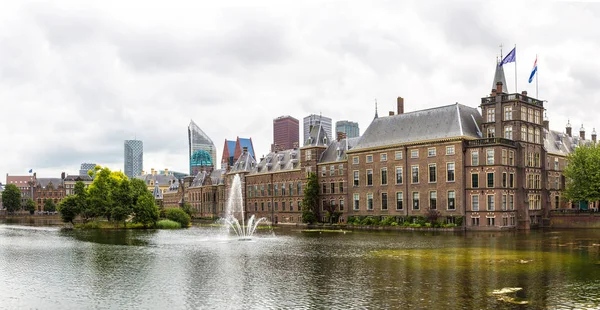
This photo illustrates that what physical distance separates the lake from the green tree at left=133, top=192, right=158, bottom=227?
1572 inches

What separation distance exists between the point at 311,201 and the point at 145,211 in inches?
1133

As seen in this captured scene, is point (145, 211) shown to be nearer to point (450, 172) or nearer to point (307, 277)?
point (450, 172)

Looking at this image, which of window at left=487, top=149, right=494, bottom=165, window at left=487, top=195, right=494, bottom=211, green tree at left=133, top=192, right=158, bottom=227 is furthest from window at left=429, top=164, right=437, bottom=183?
green tree at left=133, top=192, right=158, bottom=227

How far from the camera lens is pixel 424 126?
79125 millimetres

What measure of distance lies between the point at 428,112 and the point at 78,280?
61.7 m

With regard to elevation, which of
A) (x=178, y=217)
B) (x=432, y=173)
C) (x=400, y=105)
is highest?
(x=400, y=105)

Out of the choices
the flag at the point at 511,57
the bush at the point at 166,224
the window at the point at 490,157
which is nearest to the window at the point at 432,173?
the window at the point at 490,157

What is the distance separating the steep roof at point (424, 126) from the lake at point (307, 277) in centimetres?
3129

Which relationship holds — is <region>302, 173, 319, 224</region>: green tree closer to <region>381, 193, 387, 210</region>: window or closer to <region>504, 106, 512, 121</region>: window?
<region>381, 193, 387, 210</region>: window

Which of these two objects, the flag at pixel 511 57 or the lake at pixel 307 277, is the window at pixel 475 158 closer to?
the flag at pixel 511 57

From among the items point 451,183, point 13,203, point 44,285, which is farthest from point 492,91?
point 13,203

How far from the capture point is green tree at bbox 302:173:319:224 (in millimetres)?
93688

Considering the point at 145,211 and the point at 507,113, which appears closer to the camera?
the point at 507,113

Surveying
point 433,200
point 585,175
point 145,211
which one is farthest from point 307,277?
point 145,211
